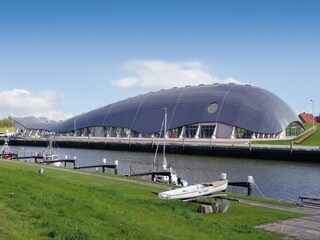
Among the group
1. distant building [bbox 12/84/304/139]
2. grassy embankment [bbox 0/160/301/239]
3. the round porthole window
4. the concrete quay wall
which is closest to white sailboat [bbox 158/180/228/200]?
grassy embankment [bbox 0/160/301/239]

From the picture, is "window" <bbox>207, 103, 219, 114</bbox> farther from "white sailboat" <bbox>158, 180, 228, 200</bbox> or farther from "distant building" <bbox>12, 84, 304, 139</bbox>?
"white sailboat" <bbox>158, 180, 228, 200</bbox>

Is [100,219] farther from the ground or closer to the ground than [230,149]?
closer to the ground

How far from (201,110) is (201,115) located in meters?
2.30

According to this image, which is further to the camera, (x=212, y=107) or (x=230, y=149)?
(x=212, y=107)

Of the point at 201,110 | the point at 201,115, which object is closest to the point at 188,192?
the point at 201,115

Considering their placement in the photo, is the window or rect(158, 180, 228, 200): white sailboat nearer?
rect(158, 180, 228, 200): white sailboat

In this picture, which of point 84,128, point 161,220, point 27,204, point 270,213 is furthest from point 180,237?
point 84,128

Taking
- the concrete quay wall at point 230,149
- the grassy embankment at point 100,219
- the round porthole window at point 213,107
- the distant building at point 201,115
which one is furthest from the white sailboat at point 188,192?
the round porthole window at point 213,107

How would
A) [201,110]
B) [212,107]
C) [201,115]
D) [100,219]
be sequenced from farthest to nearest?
[201,110] < [212,107] < [201,115] < [100,219]

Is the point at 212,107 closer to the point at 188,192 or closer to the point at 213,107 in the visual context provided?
the point at 213,107

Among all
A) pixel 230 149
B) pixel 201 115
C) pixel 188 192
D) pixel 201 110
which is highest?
pixel 201 110

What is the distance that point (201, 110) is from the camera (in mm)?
121312

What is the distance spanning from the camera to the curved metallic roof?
113 meters

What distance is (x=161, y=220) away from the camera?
13.7 metres
